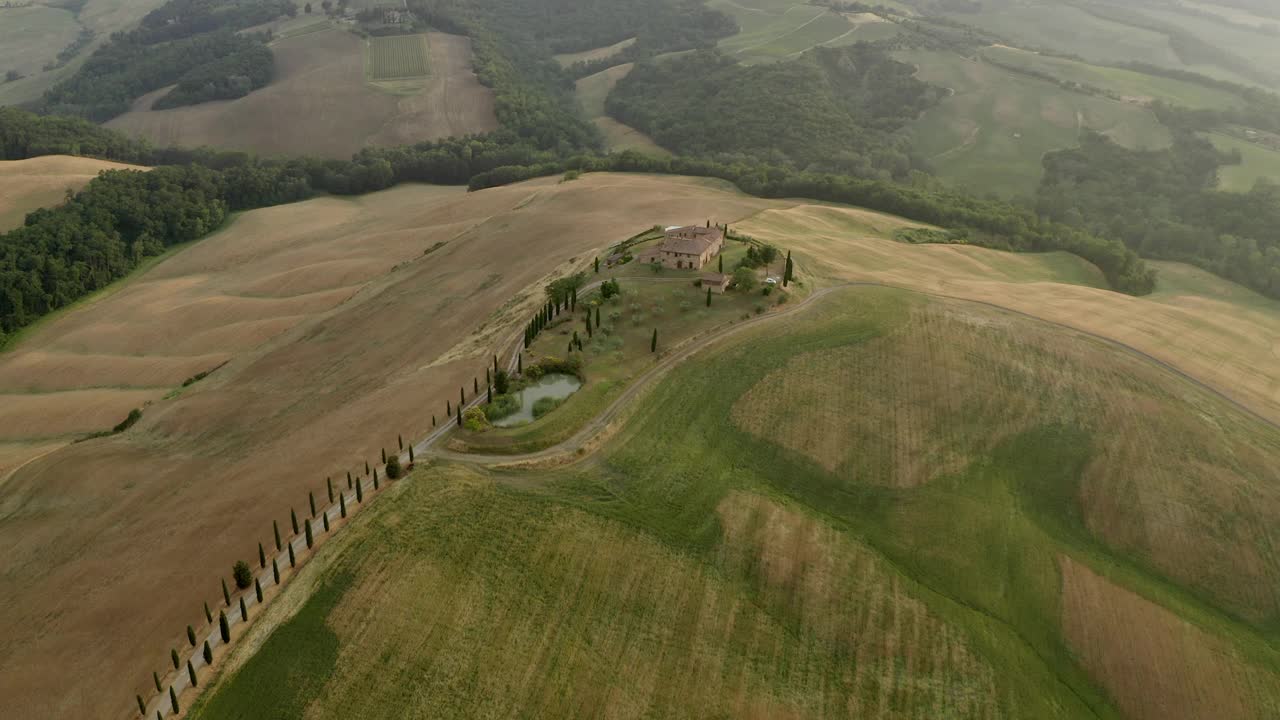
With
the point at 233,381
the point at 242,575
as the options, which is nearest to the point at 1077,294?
the point at 242,575

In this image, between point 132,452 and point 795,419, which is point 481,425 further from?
point 132,452

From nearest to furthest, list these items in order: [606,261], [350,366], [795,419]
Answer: [795,419]
[350,366]
[606,261]

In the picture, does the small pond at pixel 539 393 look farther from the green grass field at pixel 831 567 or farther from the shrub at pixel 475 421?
the green grass field at pixel 831 567

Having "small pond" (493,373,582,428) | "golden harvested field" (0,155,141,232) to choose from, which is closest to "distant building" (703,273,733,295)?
"small pond" (493,373,582,428)

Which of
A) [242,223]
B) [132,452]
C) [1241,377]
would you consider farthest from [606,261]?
[242,223]

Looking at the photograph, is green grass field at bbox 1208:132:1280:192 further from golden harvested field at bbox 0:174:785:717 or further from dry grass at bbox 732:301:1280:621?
dry grass at bbox 732:301:1280:621

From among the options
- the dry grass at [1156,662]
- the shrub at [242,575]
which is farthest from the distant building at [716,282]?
the shrub at [242,575]
